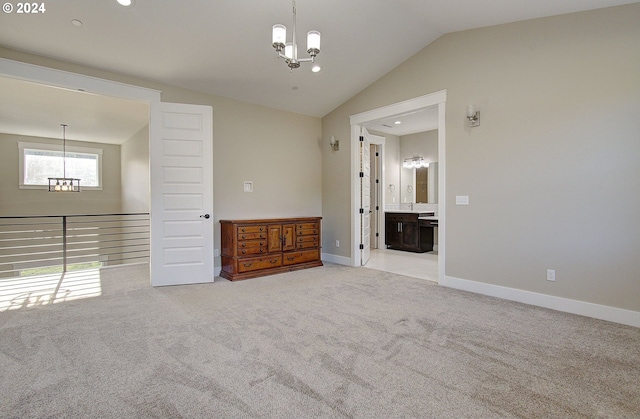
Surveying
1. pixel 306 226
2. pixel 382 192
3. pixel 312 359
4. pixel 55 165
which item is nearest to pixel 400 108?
pixel 306 226

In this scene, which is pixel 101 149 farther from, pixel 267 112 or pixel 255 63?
pixel 255 63

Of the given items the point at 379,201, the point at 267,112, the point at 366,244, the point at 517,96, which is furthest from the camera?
the point at 379,201

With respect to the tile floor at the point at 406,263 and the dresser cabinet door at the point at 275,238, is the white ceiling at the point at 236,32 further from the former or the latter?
the tile floor at the point at 406,263

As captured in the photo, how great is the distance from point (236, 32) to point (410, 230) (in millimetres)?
5235

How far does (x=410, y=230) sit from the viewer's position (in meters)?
7.02

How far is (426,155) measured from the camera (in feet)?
24.7

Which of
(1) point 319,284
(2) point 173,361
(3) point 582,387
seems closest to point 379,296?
(1) point 319,284

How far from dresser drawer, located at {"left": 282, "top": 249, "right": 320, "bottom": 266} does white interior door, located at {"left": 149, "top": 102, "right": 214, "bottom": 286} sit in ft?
3.91

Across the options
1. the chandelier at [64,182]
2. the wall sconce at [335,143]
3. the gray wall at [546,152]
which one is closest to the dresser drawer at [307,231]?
the wall sconce at [335,143]

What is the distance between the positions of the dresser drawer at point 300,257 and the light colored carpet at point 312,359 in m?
1.42

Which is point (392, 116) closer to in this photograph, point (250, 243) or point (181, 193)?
point (250, 243)

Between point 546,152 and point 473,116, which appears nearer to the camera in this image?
point 546,152

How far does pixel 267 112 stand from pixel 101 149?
19.2 ft

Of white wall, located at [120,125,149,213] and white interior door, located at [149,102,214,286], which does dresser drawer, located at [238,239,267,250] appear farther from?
white wall, located at [120,125,149,213]
